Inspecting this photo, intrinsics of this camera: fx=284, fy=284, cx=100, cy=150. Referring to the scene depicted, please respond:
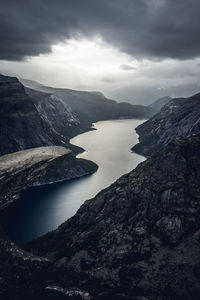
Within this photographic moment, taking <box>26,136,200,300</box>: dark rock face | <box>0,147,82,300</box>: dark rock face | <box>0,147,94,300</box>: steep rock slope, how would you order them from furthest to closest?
<box>26,136,200,300</box>: dark rock face → <box>0,147,94,300</box>: steep rock slope → <box>0,147,82,300</box>: dark rock face

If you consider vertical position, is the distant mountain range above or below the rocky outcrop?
below

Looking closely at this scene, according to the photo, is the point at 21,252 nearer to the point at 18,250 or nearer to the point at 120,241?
the point at 18,250

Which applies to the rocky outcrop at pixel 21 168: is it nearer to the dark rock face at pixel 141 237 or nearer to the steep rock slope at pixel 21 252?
the steep rock slope at pixel 21 252

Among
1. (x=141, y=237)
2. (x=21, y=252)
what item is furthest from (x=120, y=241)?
(x=21, y=252)

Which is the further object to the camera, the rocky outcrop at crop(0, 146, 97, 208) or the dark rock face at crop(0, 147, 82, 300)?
the dark rock face at crop(0, 147, 82, 300)

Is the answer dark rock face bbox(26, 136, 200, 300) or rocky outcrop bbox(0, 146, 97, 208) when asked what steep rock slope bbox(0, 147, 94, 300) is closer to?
rocky outcrop bbox(0, 146, 97, 208)

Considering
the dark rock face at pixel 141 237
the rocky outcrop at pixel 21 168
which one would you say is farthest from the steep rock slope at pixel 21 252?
the dark rock face at pixel 141 237

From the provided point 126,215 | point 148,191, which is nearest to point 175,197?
point 148,191

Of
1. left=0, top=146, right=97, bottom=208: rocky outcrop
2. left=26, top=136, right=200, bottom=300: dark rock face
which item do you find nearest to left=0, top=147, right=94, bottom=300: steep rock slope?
left=0, top=146, right=97, bottom=208: rocky outcrop
